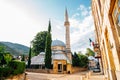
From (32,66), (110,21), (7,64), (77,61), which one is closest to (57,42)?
(77,61)

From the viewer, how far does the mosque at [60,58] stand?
1361 inches

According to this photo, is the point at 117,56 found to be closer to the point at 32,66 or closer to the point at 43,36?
the point at 32,66

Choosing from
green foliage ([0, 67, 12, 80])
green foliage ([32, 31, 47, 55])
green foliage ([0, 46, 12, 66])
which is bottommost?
green foliage ([0, 67, 12, 80])

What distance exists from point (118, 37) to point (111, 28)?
0.59m

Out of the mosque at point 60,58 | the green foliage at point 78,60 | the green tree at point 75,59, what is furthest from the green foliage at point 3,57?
the green tree at point 75,59

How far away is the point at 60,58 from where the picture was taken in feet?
122

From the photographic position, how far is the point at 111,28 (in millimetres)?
5336

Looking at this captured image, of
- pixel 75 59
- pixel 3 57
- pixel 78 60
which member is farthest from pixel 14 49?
pixel 3 57

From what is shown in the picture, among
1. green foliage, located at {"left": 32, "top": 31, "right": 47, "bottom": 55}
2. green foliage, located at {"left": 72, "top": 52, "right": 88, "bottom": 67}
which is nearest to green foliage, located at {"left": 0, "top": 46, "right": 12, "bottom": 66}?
green foliage, located at {"left": 72, "top": 52, "right": 88, "bottom": 67}

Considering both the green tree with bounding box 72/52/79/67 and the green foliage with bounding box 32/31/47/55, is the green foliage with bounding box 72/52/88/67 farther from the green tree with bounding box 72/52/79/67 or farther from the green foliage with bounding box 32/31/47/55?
the green foliage with bounding box 32/31/47/55

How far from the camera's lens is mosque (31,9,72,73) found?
113 ft

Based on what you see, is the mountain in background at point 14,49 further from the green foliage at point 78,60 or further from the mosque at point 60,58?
the green foliage at point 78,60

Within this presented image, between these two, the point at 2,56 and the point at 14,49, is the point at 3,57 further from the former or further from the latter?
the point at 14,49

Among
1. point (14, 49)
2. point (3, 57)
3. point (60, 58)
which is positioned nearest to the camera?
point (3, 57)
